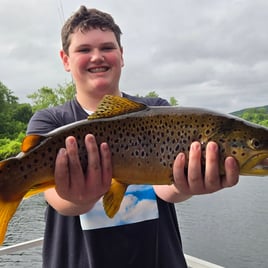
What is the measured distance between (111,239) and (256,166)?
3.72ft

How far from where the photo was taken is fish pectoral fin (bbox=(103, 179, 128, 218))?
2.48 m

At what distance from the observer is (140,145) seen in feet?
7.79

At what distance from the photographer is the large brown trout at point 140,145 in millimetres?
2307

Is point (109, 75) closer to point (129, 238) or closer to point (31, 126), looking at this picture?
point (31, 126)

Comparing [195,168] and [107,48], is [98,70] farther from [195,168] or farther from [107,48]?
[195,168]

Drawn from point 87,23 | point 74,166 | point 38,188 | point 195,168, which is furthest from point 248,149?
point 87,23

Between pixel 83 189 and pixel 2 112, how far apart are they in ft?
248

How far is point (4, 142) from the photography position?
58.2m

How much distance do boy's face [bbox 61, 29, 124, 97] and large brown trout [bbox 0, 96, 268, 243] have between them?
687 millimetres

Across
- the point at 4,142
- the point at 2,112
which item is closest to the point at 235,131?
the point at 4,142

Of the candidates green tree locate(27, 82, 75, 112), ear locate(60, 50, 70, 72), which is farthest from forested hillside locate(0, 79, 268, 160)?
ear locate(60, 50, 70, 72)

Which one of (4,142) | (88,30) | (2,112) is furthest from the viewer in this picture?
(2,112)

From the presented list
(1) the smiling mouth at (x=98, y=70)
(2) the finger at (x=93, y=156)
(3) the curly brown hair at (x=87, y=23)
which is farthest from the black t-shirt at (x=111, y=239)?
(3) the curly brown hair at (x=87, y=23)

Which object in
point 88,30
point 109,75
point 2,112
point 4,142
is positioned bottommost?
point 109,75
